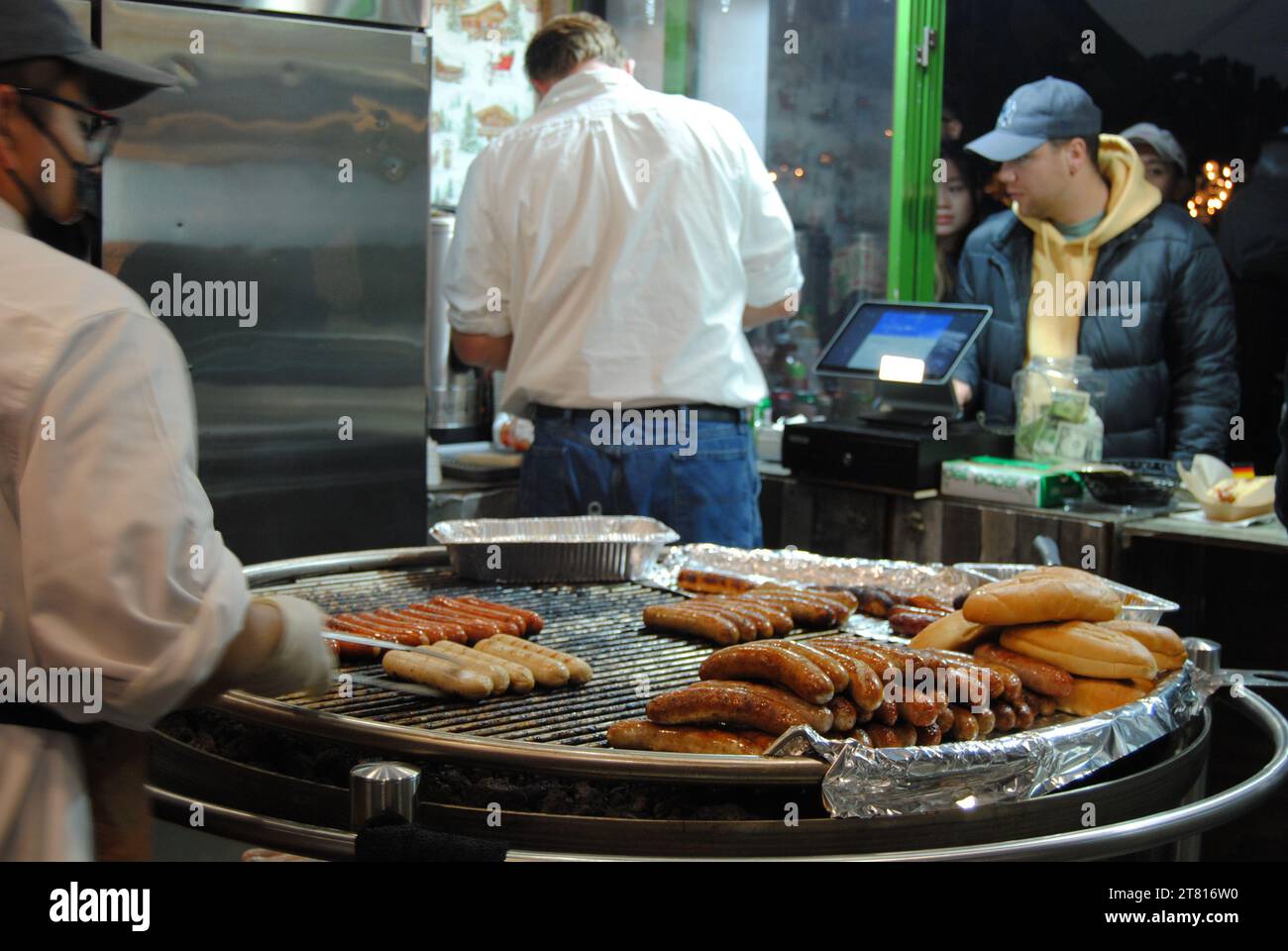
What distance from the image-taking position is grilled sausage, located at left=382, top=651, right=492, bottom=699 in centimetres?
234

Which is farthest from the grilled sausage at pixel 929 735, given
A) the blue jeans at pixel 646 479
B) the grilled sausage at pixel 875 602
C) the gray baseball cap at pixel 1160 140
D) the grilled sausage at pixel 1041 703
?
the gray baseball cap at pixel 1160 140

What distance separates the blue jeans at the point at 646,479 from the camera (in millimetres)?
4148

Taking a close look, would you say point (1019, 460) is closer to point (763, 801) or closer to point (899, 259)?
point (899, 259)

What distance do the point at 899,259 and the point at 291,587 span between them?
11.9 feet

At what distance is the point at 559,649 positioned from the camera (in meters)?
2.77

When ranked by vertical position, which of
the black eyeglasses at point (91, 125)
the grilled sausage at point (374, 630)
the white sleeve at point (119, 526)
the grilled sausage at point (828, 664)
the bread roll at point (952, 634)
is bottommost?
the grilled sausage at point (374, 630)

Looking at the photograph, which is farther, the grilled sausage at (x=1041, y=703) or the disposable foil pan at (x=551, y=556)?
the disposable foil pan at (x=551, y=556)

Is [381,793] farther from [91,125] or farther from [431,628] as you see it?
[91,125]

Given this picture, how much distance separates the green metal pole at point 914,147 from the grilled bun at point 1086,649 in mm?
3748

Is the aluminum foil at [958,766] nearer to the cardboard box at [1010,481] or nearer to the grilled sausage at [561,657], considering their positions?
the grilled sausage at [561,657]

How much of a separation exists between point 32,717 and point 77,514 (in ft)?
1.12
